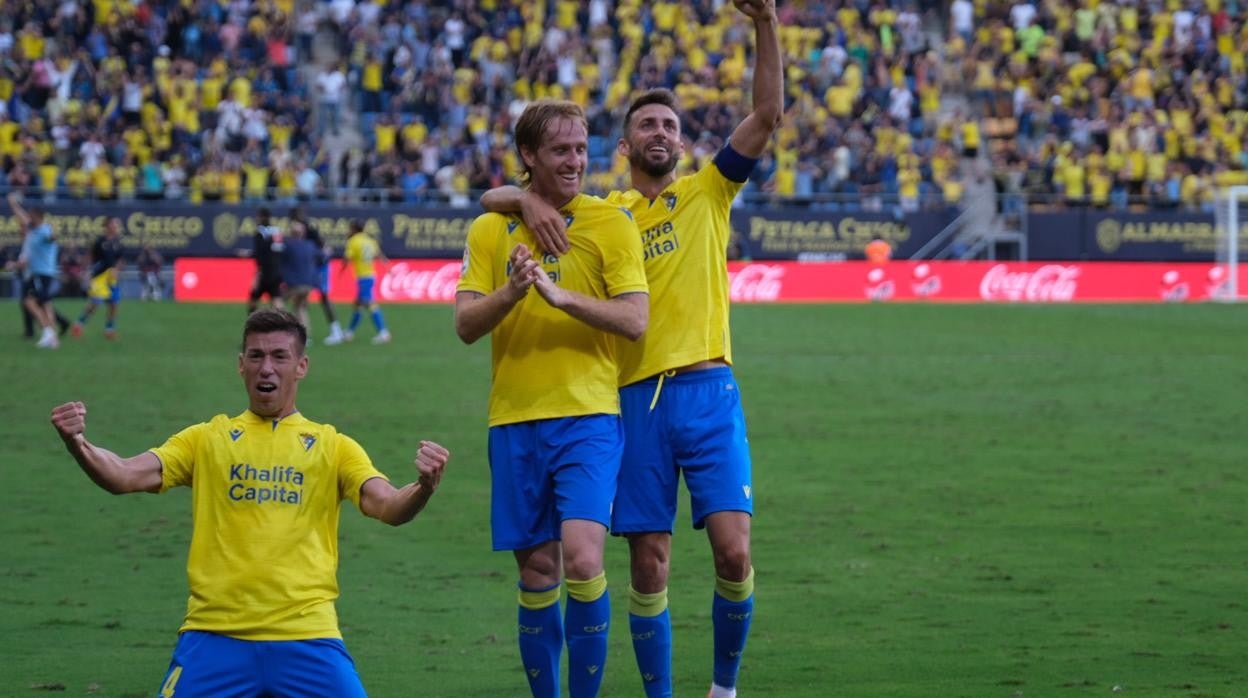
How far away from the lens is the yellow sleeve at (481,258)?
687 centimetres

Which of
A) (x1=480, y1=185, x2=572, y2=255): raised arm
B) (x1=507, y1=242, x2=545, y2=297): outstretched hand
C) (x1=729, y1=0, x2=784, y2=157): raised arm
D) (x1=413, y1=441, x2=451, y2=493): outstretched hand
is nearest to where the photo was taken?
(x1=413, y1=441, x2=451, y2=493): outstretched hand

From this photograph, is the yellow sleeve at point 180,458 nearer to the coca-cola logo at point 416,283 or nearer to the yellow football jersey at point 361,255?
the yellow football jersey at point 361,255

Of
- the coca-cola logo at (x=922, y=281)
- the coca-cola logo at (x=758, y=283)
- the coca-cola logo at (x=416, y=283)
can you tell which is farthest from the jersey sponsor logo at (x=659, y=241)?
the coca-cola logo at (x=922, y=281)

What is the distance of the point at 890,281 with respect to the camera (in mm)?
40688

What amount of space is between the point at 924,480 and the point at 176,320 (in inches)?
805

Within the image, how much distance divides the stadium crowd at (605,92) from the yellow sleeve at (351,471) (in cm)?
3491

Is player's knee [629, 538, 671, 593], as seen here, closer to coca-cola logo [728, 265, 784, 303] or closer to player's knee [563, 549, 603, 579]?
player's knee [563, 549, 603, 579]

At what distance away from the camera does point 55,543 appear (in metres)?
11.7

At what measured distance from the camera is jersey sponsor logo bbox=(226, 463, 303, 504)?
220 inches

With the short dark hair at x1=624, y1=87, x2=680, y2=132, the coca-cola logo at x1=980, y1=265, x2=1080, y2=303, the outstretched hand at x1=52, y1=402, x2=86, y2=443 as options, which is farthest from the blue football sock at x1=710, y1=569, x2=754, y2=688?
the coca-cola logo at x1=980, y1=265, x2=1080, y2=303

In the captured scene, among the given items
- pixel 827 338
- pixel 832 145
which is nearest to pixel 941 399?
pixel 827 338

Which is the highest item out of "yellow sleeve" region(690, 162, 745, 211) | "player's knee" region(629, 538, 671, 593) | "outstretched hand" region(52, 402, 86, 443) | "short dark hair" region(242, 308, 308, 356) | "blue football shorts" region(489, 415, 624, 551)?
"yellow sleeve" region(690, 162, 745, 211)

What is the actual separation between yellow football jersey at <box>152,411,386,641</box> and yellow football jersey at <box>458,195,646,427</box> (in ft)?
4.03

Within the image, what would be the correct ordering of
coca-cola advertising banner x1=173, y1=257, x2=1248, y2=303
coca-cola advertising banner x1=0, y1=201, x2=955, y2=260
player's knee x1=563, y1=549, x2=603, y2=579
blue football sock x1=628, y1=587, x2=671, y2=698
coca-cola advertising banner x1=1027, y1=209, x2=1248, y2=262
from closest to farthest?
1. player's knee x1=563, y1=549, x2=603, y2=579
2. blue football sock x1=628, y1=587, x2=671, y2=698
3. coca-cola advertising banner x1=0, y1=201, x2=955, y2=260
4. coca-cola advertising banner x1=173, y1=257, x2=1248, y2=303
5. coca-cola advertising banner x1=1027, y1=209, x2=1248, y2=262
